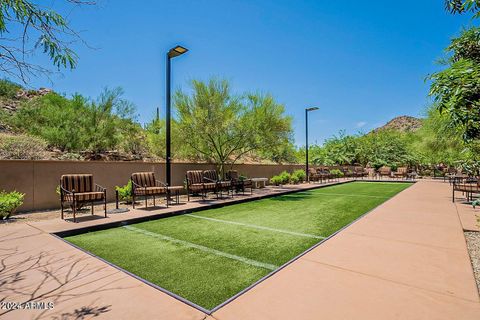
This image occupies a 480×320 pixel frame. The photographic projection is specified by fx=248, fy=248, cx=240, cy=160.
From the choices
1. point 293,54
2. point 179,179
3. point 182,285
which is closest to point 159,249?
point 182,285

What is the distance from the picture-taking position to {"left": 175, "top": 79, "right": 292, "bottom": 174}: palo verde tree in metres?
11.2

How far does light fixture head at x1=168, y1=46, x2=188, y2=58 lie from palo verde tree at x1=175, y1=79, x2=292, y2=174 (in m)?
2.73

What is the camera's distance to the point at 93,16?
3080 millimetres

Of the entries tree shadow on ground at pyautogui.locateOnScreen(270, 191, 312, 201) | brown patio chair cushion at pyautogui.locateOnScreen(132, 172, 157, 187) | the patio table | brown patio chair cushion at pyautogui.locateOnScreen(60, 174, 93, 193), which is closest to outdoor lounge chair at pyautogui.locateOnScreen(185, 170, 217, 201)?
brown patio chair cushion at pyautogui.locateOnScreen(132, 172, 157, 187)

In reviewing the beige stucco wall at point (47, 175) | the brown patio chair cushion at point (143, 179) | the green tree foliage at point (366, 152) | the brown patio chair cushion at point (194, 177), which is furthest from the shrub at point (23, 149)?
the green tree foliage at point (366, 152)

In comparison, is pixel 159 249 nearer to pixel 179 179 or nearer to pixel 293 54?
pixel 179 179

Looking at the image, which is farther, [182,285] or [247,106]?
[247,106]

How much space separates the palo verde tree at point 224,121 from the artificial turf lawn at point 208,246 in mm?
5021

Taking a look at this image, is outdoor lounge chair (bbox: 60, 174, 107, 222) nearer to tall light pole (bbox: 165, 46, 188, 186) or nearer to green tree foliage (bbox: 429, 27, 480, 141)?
tall light pole (bbox: 165, 46, 188, 186)

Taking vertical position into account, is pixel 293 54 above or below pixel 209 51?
above

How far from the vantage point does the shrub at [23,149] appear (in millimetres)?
9586

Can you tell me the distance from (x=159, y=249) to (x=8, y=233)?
3201 millimetres

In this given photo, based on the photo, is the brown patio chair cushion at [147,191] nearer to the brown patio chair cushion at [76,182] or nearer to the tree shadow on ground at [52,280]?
the brown patio chair cushion at [76,182]

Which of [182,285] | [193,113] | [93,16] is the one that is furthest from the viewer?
[193,113]
